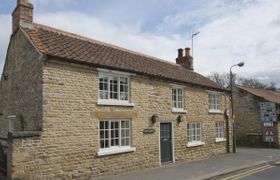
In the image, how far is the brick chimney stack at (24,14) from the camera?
44.4 feet

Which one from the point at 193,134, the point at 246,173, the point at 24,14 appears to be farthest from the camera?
the point at 193,134

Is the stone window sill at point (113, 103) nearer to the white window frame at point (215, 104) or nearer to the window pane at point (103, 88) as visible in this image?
the window pane at point (103, 88)

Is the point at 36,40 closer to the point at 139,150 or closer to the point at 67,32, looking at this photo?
the point at 67,32

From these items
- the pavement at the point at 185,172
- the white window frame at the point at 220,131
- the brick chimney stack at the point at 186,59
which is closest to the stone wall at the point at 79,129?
the pavement at the point at 185,172

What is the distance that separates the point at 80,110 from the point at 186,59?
14.9m

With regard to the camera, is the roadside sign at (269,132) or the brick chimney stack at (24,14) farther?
the roadside sign at (269,132)

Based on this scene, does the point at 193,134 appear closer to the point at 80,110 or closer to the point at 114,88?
the point at 114,88

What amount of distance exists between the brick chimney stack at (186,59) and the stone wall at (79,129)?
9176 mm

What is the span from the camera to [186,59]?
25406 mm

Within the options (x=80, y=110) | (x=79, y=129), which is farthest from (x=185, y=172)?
(x=80, y=110)

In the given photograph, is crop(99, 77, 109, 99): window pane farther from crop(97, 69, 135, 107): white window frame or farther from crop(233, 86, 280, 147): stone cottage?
crop(233, 86, 280, 147): stone cottage

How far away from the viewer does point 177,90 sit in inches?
711

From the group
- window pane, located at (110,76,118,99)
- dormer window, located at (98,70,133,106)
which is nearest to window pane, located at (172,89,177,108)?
dormer window, located at (98,70,133,106)

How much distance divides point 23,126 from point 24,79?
196cm
